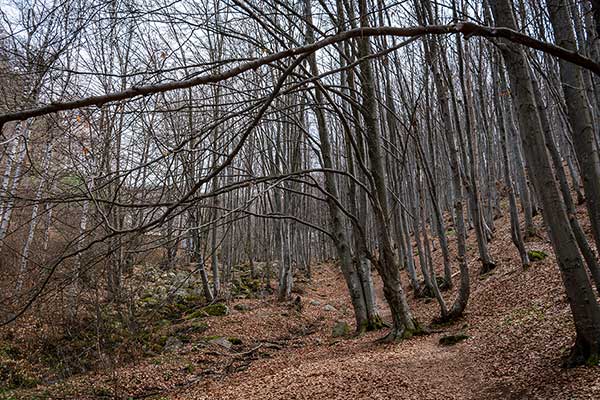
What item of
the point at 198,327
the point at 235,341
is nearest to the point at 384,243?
the point at 235,341

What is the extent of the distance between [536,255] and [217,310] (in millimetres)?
9348

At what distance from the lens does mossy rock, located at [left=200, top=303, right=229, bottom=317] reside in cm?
1221

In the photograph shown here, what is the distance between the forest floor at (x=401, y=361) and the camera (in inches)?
165

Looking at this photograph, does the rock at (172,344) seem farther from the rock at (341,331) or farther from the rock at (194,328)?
the rock at (341,331)

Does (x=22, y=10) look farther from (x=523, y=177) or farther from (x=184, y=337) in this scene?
(x=523, y=177)

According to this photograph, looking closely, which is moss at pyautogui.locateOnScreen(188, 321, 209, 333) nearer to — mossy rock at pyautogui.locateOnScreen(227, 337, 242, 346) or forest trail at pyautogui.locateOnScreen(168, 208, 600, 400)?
mossy rock at pyautogui.locateOnScreen(227, 337, 242, 346)

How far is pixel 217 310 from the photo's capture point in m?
12.5

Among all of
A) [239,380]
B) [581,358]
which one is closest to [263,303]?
[239,380]

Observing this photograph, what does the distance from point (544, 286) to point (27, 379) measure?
32.5ft

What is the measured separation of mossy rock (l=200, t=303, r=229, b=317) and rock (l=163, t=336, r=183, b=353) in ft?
7.50

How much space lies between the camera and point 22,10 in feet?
13.7

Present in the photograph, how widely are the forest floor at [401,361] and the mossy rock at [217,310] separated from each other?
636 millimetres

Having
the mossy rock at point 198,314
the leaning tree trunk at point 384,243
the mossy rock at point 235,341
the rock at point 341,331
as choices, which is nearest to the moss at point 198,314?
the mossy rock at point 198,314

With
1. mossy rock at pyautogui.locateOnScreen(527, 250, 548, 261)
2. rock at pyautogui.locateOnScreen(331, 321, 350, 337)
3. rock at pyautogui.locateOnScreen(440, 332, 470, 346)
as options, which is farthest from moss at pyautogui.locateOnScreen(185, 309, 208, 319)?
mossy rock at pyautogui.locateOnScreen(527, 250, 548, 261)
